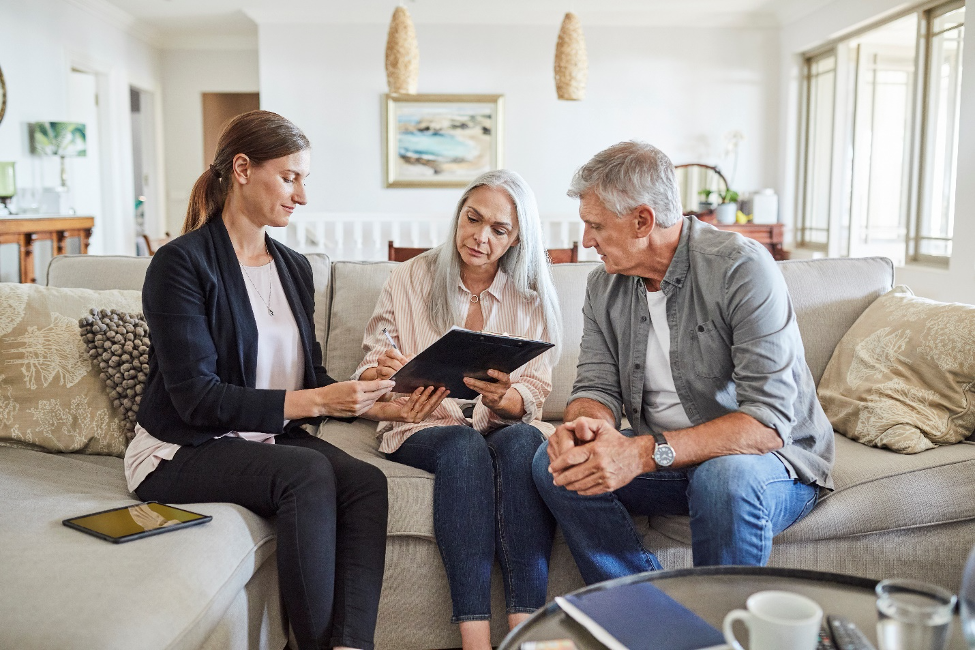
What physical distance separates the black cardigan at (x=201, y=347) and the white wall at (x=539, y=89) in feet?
16.7

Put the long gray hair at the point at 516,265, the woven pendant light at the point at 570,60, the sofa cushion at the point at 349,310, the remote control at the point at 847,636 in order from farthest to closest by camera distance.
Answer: the woven pendant light at the point at 570,60 → the sofa cushion at the point at 349,310 → the long gray hair at the point at 516,265 → the remote control at the point at 847,636

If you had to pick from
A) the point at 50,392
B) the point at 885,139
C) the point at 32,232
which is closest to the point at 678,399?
the point at 50,392

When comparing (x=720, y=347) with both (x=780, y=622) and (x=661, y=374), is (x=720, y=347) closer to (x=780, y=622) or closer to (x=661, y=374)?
(x=661, y=374)

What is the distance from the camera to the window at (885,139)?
15.3 ft

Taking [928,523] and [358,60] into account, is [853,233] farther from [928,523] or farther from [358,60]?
[928,523]

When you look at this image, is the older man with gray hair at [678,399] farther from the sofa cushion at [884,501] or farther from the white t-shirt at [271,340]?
the white t-shirt at [271,340]

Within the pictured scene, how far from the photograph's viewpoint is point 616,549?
163 centimetres

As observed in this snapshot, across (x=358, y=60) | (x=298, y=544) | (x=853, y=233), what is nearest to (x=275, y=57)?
(x=358, y=60)

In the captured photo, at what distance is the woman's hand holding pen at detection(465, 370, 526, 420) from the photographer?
5.89 ft

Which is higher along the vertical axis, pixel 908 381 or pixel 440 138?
pixel 440 138

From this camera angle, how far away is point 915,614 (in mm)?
863

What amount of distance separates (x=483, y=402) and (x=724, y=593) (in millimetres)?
852

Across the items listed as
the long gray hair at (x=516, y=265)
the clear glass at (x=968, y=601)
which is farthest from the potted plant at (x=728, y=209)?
the clear glass at (x=968, y=601)

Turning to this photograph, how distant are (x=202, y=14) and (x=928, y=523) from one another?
668 centimetres
